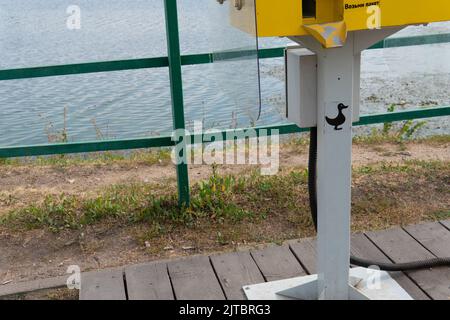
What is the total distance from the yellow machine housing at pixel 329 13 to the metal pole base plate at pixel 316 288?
3.48 ft

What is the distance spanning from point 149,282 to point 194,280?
203 millimetres

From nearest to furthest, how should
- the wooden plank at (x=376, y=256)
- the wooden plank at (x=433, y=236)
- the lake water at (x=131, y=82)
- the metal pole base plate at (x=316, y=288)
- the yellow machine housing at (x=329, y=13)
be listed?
the yellow machine housing at (x=329, y=13) → the metal pole base plate at (x=316, y=288) → the wooden plank at (x=376, y=256) → the wooden plank at (x=433, y=236) → the lake water at (x=131, y=82)

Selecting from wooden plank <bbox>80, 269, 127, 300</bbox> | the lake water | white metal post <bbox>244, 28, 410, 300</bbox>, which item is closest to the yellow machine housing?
white metal post <bbox>244, 28, 410, 300</bbox>

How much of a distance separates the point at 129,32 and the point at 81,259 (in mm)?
4601

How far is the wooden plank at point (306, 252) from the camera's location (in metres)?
2.67

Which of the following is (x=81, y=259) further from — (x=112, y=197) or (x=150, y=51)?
(x=150, y=51)

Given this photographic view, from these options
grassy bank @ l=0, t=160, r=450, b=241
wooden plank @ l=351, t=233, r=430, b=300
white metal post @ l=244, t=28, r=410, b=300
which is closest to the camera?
white metal post @ l=244, t=28, r=410, b=300

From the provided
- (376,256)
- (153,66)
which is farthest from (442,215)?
(153,66)

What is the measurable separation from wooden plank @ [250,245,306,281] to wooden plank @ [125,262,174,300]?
0.44 metres

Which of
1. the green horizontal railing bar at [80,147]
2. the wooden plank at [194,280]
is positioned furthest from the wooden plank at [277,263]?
the green horizontal railing bar at [80,147]

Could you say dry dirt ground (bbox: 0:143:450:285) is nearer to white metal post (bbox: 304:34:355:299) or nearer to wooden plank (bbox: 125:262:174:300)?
wooden plank (bbox: 125:262:174:300)

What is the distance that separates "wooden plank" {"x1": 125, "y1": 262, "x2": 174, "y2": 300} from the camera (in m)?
2.48

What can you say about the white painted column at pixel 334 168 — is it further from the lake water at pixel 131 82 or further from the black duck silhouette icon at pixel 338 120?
the lake water at pixel 131 82

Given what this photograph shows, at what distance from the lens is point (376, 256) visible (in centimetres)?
274
